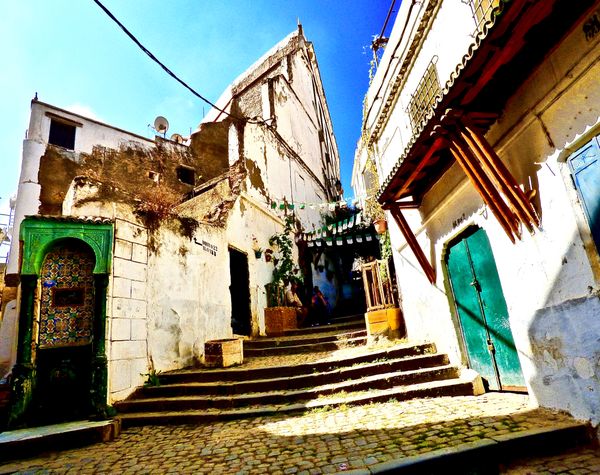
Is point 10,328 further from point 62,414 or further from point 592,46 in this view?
point 592,46

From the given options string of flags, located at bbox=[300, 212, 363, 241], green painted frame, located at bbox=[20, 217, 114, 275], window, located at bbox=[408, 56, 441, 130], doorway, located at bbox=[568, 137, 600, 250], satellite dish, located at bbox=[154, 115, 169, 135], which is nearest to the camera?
doorway, located at bbox=[568, 137, 600, 250]

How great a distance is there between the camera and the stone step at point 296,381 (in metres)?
5.78

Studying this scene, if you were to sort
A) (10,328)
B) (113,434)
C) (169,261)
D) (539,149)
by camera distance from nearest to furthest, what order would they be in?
(539,149) → (113,434) → (169,261) → (10,328)

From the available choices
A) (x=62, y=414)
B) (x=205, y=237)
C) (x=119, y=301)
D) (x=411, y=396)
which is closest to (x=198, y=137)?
(x=205, y=237)

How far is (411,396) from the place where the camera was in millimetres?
4992

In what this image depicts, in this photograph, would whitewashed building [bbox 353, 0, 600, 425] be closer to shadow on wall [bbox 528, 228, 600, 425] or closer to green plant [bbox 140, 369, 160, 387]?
shadow on wall [bbox 528, 228, 600, 425]

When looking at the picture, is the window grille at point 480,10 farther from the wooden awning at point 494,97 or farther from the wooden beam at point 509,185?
the wooden beam at point 509,185

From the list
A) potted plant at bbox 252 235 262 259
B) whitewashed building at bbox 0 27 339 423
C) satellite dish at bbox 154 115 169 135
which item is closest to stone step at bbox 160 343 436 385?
whitewashed building at bbox 0 27 339 423

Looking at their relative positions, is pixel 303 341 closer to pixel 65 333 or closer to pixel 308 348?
pixel 308 348

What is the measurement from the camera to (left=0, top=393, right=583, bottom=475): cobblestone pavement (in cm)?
336

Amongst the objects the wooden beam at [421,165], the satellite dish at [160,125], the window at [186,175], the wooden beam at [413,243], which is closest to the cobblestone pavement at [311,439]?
the wooden beam at [413,243]

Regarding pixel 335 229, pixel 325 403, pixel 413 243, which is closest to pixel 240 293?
pixel 335 229

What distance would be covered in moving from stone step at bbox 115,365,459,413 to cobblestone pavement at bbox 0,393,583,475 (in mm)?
511

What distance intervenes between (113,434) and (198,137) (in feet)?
48.4
